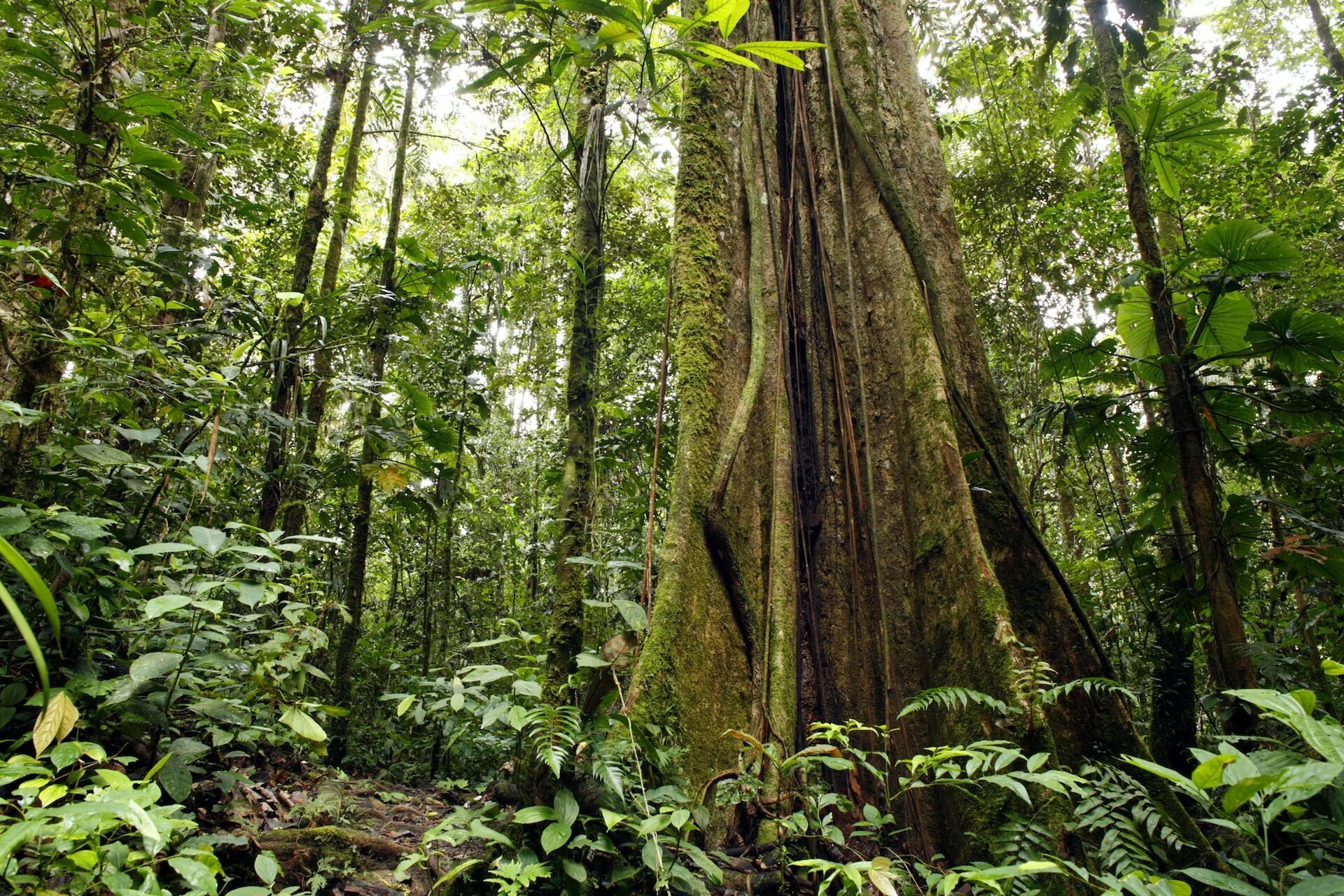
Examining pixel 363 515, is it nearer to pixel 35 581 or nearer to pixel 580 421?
pixel 580 421

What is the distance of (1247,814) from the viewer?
4.06 ft

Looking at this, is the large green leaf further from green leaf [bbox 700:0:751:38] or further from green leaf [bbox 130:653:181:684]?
green leaf [bbox 130:653:181:684]

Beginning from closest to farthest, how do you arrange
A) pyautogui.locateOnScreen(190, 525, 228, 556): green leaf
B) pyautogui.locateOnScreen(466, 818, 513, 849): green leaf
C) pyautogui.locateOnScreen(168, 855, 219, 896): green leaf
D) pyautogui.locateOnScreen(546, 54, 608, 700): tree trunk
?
1. pyautogui.locateOnScreen(168, 855, 219, 896): green leaf
2. pyautogui.locateOnScreen(466, 818, 513, 849): green leaf
3. pyautogui.locateOnScreen(190, 525, 228, 556): green leaf
4. pyautogui.locateOnScreen(546, 54, 608, 700): tree trunk

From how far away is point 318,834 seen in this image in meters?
2.04

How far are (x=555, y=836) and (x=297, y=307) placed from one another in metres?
3.95

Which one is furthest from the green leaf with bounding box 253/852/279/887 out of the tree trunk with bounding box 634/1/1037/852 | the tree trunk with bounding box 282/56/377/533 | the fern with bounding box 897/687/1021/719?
the tree trunk with bounding box 282/56/377/533

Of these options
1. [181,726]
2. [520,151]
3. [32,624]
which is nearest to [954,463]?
[181,726]

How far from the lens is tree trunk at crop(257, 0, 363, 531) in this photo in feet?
12.4

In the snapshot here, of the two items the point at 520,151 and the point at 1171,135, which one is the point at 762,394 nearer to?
the point at 1171,135

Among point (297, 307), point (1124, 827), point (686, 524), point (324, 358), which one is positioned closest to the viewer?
point (1124, 827)

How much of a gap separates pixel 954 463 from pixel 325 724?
11.5 feet

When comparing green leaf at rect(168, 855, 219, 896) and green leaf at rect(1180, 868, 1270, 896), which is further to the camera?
green leaf at rect(168, 855, 219, 896)

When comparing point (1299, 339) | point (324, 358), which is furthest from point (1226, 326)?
point (324, 358)

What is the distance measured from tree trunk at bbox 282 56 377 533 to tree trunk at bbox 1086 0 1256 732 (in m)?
3.83
